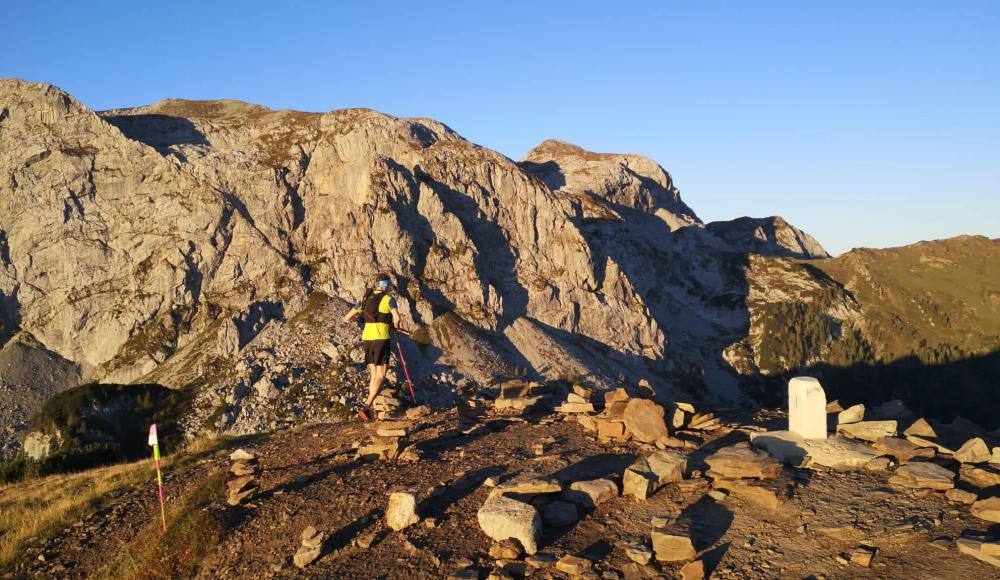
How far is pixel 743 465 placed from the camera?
11531 mm

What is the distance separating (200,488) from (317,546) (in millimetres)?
5255

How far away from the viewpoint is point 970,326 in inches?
4412

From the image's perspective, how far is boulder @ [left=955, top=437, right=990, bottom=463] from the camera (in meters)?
12.2

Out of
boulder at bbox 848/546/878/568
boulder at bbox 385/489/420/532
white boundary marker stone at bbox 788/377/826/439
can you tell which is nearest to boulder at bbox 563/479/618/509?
boulder at bbox 385/489/420/532

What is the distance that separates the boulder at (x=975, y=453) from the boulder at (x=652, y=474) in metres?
5.75

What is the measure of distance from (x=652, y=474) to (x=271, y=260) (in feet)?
183

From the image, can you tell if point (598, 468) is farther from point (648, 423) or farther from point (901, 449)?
point (901, 449)

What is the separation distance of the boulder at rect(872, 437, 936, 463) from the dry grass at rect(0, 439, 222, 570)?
56.3ft

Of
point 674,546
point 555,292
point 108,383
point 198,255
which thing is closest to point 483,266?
point 555,292

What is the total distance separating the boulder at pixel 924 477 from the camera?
10734 mm

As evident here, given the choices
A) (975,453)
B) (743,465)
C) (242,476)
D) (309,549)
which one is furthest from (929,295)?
(309,549)

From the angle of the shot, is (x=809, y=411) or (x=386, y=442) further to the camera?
(x=386, y=442)

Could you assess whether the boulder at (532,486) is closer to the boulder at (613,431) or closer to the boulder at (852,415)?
the boulder at (613,431)

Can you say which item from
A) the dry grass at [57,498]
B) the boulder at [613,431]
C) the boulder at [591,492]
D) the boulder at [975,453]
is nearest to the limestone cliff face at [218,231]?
the dry grass at [57,498]
